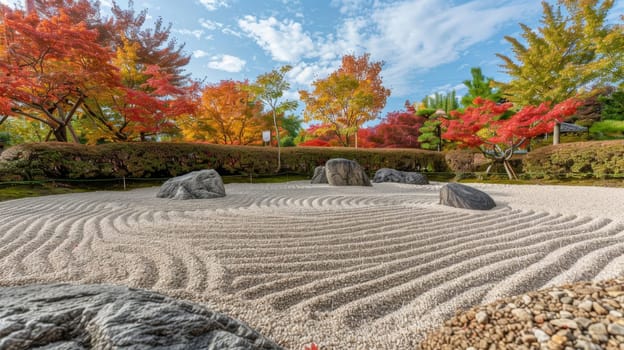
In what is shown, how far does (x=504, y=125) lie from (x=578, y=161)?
2713 mm

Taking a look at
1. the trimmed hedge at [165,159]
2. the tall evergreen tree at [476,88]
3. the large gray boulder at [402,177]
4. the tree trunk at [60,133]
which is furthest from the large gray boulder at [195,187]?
the tall evergreen tree at [476,88]

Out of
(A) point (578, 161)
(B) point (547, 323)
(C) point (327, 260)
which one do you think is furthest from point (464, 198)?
(A) point (578, 161)

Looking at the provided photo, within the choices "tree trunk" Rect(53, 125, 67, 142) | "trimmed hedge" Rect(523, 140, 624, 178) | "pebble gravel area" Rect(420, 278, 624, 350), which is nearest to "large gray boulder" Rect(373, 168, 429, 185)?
"trimmed hedge" Rect(523, 140, 624, 178)

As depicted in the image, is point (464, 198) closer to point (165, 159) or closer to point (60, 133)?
point (165, 159)

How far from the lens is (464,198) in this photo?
3.92 meters

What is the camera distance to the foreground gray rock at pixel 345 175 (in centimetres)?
780

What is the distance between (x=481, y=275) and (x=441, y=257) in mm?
358

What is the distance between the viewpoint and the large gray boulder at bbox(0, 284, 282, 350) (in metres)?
0.66

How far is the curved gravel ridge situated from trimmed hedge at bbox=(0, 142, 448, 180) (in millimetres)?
3758

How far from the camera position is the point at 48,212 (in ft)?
11.7

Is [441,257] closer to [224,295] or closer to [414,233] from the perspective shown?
[414,233]

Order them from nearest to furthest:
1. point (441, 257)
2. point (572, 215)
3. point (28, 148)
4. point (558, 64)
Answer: point (441, 257) → point (572, 215) → point (28, 148) → point (558, 64)

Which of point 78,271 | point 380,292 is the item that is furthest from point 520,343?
point 78,271

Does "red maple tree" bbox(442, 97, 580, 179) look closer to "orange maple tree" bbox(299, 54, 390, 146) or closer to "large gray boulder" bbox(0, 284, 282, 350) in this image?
"orange maple tree" bbox(299, 54, 390, 146)
